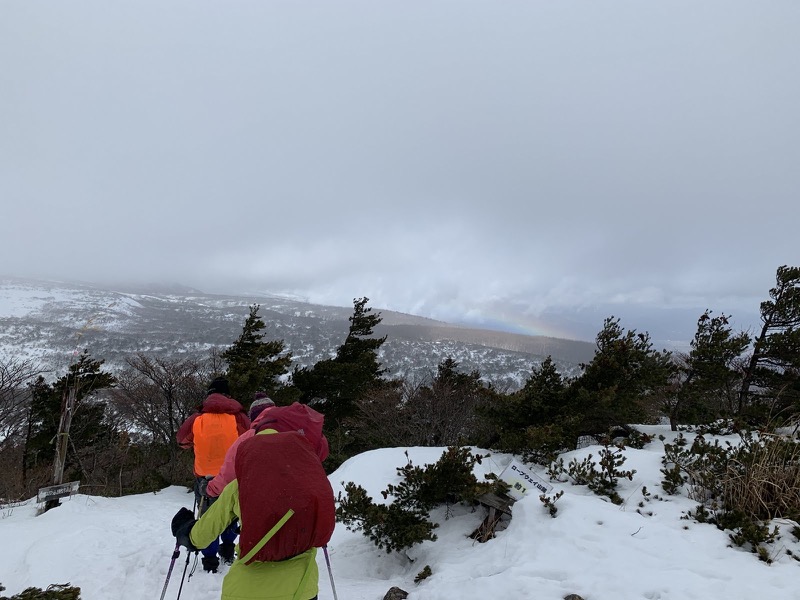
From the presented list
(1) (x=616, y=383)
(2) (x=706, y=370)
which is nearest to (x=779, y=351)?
(2) (x=706, y=370)

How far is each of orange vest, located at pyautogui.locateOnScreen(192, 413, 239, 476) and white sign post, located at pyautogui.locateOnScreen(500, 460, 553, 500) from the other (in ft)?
12.1

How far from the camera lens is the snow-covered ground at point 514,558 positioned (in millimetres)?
3213

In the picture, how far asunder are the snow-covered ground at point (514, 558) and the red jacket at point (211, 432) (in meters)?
1.19

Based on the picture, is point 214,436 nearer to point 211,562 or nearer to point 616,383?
point 211,562

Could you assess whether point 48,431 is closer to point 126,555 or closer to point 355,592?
point 126,555

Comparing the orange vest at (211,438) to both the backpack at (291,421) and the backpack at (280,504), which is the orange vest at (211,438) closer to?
the backpack at (291,421)

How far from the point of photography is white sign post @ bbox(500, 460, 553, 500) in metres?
4.85

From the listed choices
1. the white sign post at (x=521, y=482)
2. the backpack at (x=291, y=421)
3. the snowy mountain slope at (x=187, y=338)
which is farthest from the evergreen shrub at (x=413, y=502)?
the snowy mountain slope at (x=187, y=338)

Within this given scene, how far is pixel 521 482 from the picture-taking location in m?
4.98

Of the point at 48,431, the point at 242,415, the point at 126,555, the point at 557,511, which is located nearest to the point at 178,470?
the point at 48,431

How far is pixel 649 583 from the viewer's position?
3.17 metres

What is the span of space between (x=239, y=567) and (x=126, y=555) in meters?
4.03

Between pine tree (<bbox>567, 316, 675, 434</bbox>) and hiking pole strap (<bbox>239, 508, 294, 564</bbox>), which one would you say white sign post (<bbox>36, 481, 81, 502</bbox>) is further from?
pine tree (<bbox>567, 316, 675, 434</bbox>)

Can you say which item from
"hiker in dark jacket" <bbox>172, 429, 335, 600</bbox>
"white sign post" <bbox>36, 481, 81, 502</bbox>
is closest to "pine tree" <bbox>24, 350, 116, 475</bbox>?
"white sign post" <bbox>36, 481, 81, 502</bbox>
